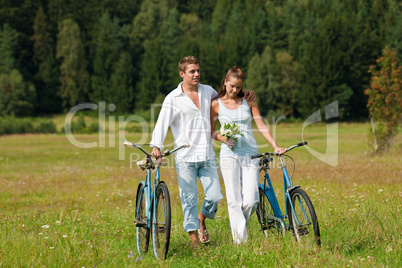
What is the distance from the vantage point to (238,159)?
249 inches

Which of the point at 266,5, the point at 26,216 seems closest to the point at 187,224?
the point at 26,216

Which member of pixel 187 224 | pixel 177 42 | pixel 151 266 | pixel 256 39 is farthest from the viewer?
pixel 177 42

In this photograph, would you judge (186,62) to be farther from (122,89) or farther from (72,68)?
(72,68)

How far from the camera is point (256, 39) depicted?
83562 millimetres

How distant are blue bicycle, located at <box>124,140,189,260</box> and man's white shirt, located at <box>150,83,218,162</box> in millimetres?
372

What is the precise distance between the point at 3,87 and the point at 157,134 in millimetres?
73160

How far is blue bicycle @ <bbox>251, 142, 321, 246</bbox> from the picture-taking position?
214 inches

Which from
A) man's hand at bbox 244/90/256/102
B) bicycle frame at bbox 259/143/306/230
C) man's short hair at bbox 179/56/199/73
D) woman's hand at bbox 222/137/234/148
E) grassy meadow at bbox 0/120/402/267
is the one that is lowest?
Result: grassy meadow at bbox 0/120/402/267

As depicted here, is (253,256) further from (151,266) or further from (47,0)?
(47,0)

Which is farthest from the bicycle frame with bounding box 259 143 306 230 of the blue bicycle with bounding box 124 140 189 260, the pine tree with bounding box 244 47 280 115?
the pine tree with bounding box 244 47 280 115

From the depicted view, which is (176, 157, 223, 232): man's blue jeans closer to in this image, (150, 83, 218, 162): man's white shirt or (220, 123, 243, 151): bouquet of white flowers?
(150, 83, 218, 162): man's white shirt

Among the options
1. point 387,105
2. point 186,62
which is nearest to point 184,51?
point 387,105

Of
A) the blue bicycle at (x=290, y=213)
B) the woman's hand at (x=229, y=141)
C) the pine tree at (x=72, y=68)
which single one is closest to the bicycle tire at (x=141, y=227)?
the woman's hand at (x=229, y=141)

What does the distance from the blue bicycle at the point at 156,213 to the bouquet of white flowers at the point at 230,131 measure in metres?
0.61
